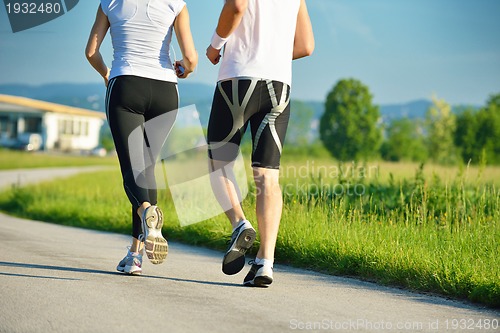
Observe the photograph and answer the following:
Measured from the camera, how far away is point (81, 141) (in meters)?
99.8

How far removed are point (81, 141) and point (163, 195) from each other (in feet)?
288

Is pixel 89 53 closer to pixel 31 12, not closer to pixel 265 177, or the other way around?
pixel 265 177

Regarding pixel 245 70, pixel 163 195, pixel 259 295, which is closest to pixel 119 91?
pixel 245 70

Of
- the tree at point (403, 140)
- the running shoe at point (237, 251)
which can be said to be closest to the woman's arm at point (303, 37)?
the running shoe at point (237, 251)

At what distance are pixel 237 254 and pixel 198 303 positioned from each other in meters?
0.63

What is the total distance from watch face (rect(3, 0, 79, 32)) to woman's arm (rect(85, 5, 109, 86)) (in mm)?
6184

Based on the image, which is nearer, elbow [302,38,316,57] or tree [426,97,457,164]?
elbow [302,38,316,57]

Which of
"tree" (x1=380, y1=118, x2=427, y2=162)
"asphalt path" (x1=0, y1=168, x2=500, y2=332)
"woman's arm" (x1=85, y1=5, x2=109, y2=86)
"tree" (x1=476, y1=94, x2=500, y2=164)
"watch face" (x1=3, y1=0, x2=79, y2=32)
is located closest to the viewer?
"asphalt path" (x1=0, y1=168, x2=500, y2=332)

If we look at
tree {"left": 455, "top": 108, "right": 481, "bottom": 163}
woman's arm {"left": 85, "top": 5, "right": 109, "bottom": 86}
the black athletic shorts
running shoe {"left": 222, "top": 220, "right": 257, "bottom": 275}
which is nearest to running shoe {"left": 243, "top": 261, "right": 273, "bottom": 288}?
running shoe {"left": 222, "top": 220, "right": 257, "bottom": 275}

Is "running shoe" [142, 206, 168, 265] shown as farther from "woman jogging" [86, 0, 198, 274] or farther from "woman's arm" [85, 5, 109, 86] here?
"woman's arm" [85, 5, 109, 86]

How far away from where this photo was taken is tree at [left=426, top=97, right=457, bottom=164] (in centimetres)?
7719

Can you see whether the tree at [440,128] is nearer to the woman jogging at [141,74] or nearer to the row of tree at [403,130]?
the row of tree at [403,130]

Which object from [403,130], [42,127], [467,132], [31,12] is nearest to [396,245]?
[31,12]

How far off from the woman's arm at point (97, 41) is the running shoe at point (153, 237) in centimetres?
119
